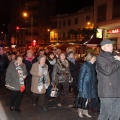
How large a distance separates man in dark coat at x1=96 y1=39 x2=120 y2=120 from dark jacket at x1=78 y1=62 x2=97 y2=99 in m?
1.86

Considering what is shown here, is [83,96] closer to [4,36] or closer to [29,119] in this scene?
[29,119]

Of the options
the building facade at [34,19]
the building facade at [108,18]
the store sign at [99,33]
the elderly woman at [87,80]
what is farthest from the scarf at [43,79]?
the building facade at [34,19]

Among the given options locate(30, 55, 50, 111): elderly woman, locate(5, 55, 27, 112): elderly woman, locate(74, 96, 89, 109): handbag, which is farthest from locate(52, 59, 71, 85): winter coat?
locate(74, 96, 89, 109): handbag

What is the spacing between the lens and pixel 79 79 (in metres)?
7.13

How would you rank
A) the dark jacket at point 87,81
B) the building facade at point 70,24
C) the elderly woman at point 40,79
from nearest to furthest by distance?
the dark jacket at point 87,81 → the elderly woman at point 40,79 → the building facade at point 70,24

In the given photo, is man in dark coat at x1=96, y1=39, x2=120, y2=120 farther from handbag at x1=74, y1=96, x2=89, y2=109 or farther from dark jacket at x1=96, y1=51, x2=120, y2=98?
handbag at x1=74, y1=96, x2=89, y2=109

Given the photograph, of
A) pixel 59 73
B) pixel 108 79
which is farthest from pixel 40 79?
pixel 108 79

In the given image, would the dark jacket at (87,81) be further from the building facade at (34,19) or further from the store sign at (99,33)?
the building facade at (34,19)

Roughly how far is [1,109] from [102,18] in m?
22.9

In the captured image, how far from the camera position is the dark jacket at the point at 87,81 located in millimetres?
7078

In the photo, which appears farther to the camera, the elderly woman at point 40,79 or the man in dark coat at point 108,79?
the elderly woman at point 40,79

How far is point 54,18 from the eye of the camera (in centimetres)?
6775

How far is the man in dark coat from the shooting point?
498 centimetres

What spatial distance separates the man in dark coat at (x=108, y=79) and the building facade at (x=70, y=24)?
1780 inches
